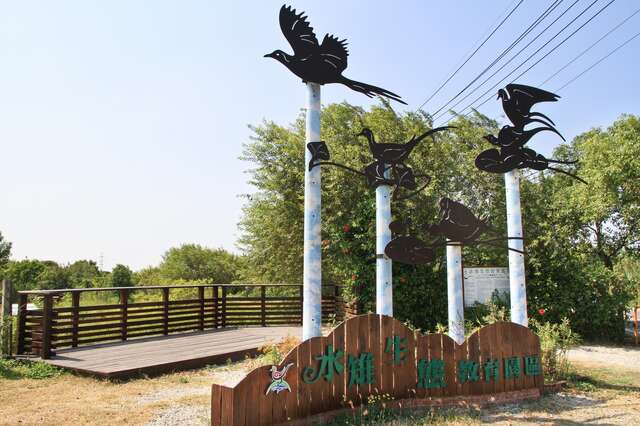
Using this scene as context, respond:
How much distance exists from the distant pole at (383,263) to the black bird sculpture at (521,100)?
2.10m

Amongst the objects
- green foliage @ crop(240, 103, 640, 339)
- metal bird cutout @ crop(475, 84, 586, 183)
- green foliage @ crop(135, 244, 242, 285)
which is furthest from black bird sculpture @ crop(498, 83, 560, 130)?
green foliage @ crop(135, 244, 242, 285)

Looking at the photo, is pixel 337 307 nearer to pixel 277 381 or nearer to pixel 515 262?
pixel 515 262

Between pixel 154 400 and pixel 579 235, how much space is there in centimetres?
1210

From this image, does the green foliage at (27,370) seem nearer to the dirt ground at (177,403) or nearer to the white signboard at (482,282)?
the dirt ground at (177,403)

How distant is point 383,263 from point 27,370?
19.0 feet

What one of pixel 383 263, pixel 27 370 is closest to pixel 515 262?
pixel 383 263

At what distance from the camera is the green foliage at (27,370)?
686 cm

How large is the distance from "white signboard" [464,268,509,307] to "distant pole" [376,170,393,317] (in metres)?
4.07

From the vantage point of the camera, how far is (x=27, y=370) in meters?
7.11

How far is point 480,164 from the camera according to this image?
264 inches

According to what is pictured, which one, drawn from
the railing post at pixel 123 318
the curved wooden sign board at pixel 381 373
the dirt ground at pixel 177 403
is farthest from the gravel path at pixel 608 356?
the railing post at pixel 123 318

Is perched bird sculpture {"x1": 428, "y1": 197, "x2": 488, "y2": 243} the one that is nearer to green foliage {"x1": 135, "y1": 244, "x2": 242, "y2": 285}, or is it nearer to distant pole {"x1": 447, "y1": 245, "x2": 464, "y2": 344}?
distant pole {"x1": 447, "y1": 245, "x2": 464, "y2": 344}

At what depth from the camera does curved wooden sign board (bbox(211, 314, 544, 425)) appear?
417 cm

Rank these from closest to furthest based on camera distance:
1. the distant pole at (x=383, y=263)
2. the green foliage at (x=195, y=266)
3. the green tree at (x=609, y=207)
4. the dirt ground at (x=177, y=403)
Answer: the dirt ground at (x=177, y=403), the distant pole at (x=383, y=263), the green tree at (x=609, y=207), the green foliage at (x=195, y=266)
